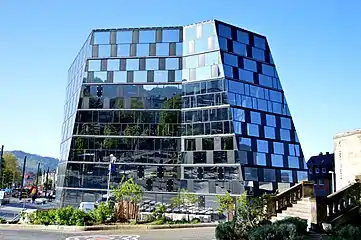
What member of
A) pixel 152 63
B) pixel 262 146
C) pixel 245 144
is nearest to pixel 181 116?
pixel 152 63

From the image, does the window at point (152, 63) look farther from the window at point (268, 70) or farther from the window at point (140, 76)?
the window at point (268, 70)

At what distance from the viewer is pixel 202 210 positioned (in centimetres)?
4109

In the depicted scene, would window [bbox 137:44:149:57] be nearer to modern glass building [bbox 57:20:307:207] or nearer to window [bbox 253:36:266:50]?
modern glass building [bbox 57:20:307:207]

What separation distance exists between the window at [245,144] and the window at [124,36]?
1837 cm

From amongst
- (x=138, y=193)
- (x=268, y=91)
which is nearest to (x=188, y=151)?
(x=268, y=91)

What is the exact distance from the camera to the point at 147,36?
51.8 meters

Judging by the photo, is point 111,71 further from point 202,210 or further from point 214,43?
point 202,210

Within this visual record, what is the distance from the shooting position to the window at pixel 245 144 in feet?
151

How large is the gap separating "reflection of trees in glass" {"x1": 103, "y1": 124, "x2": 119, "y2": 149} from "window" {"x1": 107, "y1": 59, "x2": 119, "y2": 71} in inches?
274

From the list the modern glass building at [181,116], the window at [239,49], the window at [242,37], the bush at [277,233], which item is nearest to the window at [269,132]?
the modern glass building at [181,116]

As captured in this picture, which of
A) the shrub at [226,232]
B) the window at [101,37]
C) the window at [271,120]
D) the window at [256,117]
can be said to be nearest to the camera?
the shrub at [226,232]

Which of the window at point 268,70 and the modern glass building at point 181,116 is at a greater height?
the window at point 268,70

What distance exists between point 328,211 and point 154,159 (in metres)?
34.7

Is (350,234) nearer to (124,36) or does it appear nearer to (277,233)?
(277,233)
